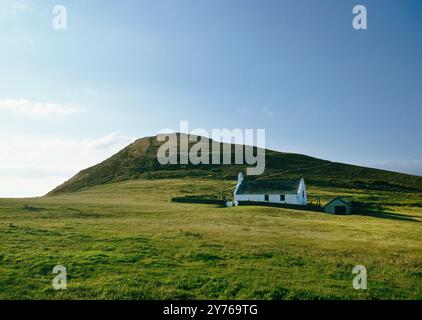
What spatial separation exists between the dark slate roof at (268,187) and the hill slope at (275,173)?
147 feet

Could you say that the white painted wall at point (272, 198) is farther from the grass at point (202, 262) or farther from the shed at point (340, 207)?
the grass at point (202, 262)

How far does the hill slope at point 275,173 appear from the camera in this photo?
134 metres

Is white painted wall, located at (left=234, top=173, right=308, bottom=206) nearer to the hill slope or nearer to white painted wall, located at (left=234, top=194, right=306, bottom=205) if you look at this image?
white painted wall, located at (left=234, top=194, right=306, bottom=205)

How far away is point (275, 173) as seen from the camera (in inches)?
5861

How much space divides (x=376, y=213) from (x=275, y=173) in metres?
82.0

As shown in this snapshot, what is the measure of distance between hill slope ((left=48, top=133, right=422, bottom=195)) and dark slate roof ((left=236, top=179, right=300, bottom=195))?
147ft

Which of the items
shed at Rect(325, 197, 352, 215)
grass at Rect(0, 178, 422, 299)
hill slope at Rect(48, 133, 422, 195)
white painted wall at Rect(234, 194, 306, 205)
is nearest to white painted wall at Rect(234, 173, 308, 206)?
white painted wall at Rect(234, 194, 306, 205)

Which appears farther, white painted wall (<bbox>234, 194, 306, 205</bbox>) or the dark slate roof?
the dark slate roof

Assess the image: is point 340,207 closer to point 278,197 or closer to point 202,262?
point 278,197

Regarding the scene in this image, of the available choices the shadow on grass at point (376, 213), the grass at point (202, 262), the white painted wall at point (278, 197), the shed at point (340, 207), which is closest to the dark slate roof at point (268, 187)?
the white painted wall at point (278, 197)

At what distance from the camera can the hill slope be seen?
134 metres

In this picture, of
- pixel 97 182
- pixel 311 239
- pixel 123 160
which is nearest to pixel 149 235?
pixel 311 239

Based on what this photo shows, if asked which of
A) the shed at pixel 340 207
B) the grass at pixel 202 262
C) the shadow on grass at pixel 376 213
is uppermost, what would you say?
the grass at pixel 202 262

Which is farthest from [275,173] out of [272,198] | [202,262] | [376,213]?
[202,262]
